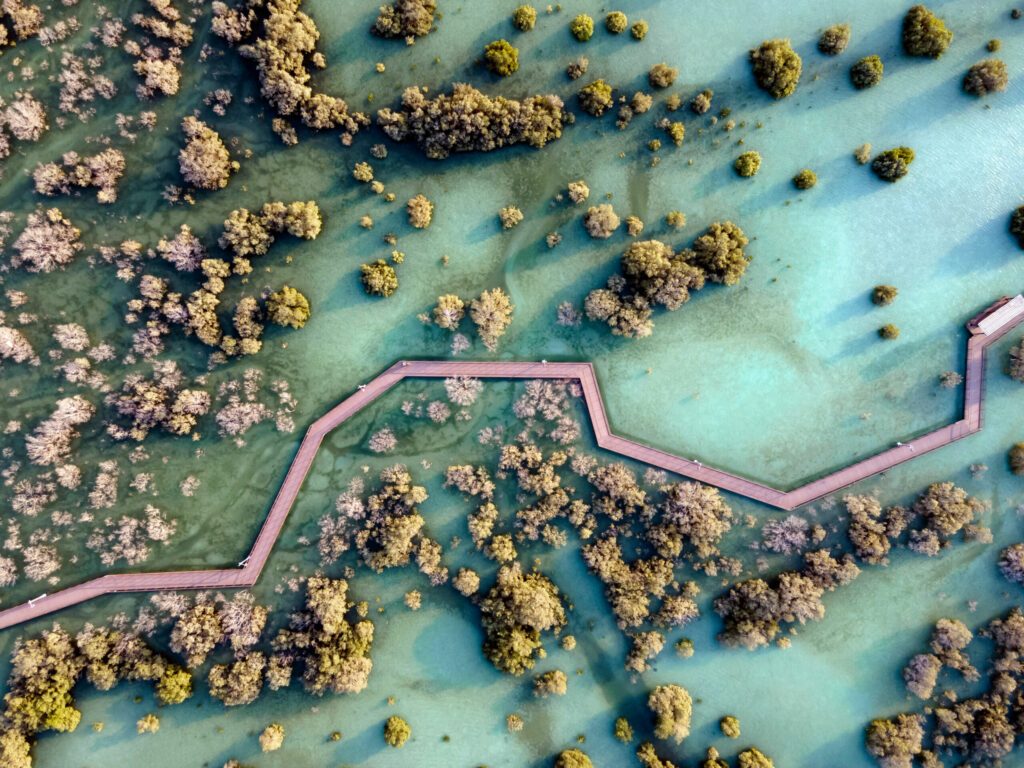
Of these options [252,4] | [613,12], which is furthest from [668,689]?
Answer: [252,4]

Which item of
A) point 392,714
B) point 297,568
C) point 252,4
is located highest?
point 252,4

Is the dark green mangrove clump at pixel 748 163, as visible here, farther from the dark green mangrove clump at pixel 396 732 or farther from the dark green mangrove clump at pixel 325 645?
the dark green mangrove clump at pixel 396 732

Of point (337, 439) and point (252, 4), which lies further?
point (337, 439)

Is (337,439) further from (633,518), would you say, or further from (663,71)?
(663,71)

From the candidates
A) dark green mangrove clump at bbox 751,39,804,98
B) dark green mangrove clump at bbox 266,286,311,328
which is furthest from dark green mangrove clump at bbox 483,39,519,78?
dark green mangrove clump at bbox 266,286,311,328

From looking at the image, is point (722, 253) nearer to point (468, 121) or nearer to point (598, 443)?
point (598, 443)

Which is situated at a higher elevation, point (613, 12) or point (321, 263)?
point (613, 12)

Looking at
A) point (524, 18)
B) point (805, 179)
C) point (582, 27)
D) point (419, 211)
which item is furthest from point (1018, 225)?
point (419, 211)

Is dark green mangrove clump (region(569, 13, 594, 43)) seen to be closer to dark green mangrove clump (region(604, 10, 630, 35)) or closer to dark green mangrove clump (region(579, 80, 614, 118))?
dark green mangrove clump (region(604, 10, 630, 35))
